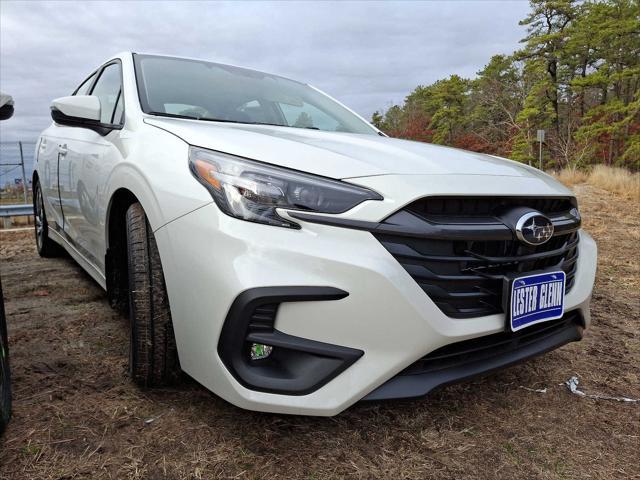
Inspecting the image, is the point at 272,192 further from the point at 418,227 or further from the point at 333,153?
the point at 418,227

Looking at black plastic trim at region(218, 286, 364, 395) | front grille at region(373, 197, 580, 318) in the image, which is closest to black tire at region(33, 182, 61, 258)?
black plastic trim at region(218, 286, 364, 395)

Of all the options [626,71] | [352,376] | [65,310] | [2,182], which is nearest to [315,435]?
[352,376]

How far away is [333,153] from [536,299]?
0.80 metres

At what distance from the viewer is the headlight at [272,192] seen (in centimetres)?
130

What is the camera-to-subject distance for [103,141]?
2.09 metres

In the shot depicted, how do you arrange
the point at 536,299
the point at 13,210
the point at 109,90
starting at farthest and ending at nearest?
1. the point at 13,210
2. the point at 109,90
3. the point at 536,299

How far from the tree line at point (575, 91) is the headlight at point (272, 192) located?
2436cm

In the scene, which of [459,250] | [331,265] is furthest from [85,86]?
[459,250]

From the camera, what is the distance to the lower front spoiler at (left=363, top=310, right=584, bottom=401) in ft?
4.33

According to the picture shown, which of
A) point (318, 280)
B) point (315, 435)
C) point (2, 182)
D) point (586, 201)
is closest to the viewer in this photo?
point (318, 280)

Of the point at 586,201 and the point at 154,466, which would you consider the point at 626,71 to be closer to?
the point at 586,201

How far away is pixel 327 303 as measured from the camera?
1.25m

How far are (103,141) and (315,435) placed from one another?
1542 mm

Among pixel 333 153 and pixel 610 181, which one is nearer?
pixel 333 153
